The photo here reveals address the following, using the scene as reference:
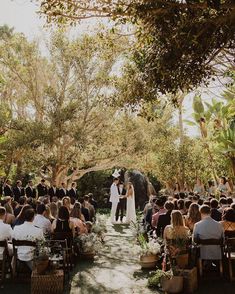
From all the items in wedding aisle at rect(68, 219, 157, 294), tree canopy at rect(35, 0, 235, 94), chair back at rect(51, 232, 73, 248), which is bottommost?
wedding aisle at rect(68, 219, 157, 294)

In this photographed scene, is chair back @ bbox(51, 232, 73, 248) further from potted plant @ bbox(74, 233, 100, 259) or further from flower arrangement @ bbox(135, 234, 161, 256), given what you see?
flower arrangement @ bbox(135, 234, 161, 256)

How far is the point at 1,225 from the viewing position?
821 centimetres

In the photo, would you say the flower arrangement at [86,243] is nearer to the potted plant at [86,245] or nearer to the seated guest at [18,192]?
the potted plant at [86,245]

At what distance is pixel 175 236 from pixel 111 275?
1933 millimetres

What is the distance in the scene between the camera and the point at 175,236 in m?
7.75

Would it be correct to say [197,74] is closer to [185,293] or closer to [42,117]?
[185,293]

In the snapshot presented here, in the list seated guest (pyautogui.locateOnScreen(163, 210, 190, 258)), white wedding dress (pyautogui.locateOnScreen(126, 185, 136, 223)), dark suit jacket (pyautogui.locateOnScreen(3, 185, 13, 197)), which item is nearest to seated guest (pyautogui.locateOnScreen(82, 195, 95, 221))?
dark suit jacket (pyautogui.locateOnScreen(3, 185, 13, 197))

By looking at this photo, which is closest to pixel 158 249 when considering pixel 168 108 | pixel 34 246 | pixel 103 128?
pixel 34 246

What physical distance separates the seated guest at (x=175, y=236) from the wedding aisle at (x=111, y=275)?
0.83 meters

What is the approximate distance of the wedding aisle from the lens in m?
7.74

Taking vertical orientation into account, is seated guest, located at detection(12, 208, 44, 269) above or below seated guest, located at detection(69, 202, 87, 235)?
below

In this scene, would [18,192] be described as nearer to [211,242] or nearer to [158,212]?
[158,212]

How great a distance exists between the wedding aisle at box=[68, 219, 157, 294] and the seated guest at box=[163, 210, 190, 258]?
2.73 feet

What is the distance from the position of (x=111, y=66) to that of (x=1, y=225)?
13782 mm
